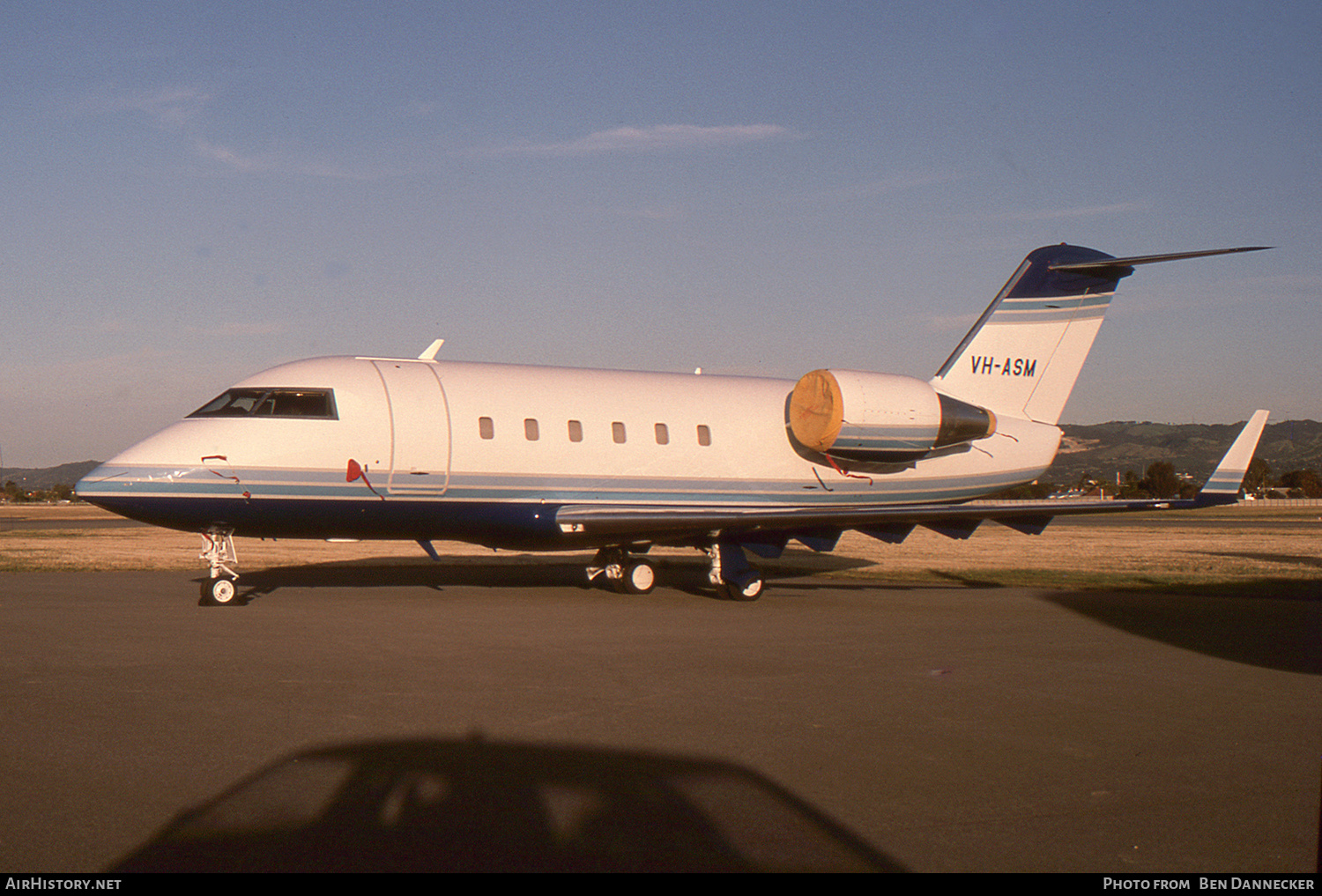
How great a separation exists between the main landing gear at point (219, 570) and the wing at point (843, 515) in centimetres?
501

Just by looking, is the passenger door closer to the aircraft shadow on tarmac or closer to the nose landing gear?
the aircraft shadow on tarmac

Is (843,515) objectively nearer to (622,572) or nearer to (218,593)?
(622,572)

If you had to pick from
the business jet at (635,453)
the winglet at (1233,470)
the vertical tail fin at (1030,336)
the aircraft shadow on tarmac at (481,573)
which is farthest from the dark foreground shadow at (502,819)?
the vertical tail fin at (1030,336)

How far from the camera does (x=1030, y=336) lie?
20.8m

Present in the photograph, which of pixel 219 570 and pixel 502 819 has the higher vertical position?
pixel 219 570

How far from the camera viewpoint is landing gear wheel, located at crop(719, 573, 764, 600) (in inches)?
703

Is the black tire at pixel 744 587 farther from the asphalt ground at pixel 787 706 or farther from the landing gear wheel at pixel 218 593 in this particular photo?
the landing gear wheel at pixel 218 593

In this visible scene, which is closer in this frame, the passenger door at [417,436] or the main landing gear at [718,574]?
the passenger door at [417,436]

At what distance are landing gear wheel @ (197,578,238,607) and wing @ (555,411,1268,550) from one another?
5.02 metres

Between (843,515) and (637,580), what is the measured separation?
4.21 m

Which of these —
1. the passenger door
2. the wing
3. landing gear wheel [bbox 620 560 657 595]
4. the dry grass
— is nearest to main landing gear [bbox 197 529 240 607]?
the passenger door

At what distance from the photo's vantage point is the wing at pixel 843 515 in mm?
16266

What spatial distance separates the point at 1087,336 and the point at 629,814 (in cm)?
1794

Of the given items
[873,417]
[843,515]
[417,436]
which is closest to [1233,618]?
[843,515]
